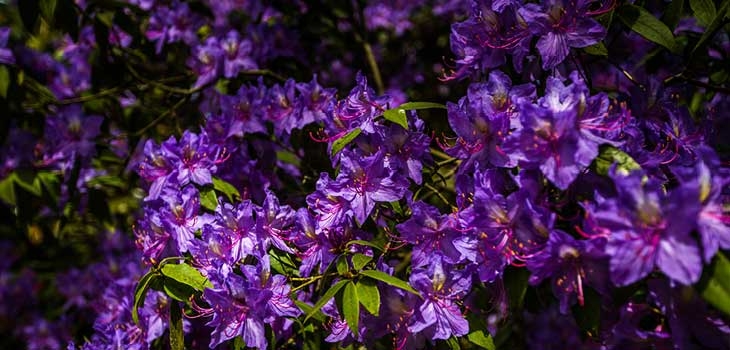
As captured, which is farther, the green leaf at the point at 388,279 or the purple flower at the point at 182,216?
the purple flower at the point at 182,216

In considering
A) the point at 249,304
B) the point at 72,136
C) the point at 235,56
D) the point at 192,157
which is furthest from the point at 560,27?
the point at 72,136

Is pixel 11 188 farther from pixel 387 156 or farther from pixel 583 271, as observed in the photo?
pixel 583 271

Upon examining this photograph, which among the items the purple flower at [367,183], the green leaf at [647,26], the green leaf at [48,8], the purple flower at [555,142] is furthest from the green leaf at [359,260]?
the green leaf at [48,8]

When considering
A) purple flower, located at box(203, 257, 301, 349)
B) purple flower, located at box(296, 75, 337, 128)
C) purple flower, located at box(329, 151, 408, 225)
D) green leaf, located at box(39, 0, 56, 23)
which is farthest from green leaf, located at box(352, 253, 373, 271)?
green leaf, located at box(39, 0, 56, 23)

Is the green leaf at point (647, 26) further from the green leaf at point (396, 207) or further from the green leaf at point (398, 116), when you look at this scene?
the green leaf at point (396, 207)

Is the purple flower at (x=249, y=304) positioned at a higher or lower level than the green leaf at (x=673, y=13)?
lower

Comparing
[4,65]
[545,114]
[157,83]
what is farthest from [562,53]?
[4,65]

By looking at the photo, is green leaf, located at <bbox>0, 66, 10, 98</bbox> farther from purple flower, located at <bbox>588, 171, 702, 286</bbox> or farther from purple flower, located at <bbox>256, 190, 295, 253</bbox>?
purple flower, located at <bbox>588, 171, 702, 286</bbox>
